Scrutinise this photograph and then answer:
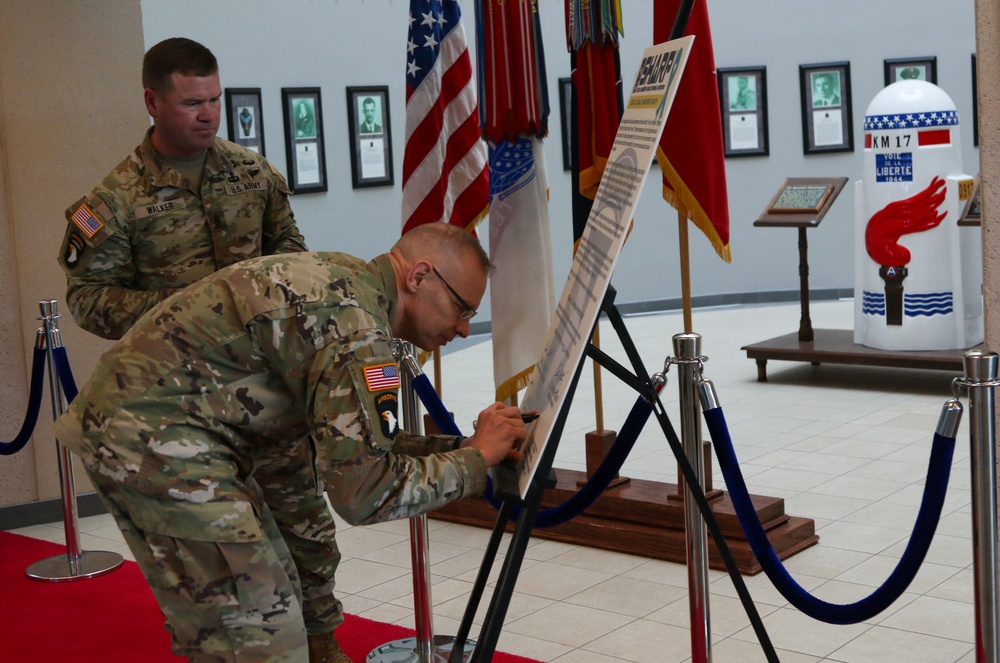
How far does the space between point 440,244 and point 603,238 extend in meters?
0.32

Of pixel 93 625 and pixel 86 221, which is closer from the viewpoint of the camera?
pixel 86 221

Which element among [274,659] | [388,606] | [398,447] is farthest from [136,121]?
[274,659]

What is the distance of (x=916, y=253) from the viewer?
23.9ft

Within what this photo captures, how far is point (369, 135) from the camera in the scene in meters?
9.91

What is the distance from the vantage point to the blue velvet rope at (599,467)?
8.97 feet

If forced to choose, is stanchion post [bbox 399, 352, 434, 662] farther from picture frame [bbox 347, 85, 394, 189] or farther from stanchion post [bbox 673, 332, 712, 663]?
picture frame [bbox 347, 85, 394, 189]

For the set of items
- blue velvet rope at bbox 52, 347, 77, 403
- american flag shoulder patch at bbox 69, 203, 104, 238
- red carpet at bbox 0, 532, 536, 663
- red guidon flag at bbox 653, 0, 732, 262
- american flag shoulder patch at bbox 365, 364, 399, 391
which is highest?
red guidon flag at bbox 653, 0, 732, 262

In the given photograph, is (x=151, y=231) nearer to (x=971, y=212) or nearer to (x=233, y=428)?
(x=233, y=428)

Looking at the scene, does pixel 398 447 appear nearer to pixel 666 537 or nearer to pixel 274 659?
pixel 274 659

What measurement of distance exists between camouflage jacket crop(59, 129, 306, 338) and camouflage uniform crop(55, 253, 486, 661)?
1.16m

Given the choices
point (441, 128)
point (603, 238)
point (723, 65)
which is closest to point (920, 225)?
point (441, 128)

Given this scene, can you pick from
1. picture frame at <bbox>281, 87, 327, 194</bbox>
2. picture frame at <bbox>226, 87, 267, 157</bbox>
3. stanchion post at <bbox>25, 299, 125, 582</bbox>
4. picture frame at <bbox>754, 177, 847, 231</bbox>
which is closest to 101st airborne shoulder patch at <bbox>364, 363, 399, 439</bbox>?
stanchion post at <bbox>25, 299, 125, 582</bbox>

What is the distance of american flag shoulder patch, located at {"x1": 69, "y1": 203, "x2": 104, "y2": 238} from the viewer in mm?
3270

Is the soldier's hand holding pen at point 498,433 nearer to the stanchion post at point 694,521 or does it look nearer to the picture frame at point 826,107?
the stanchion post at point 694,521
